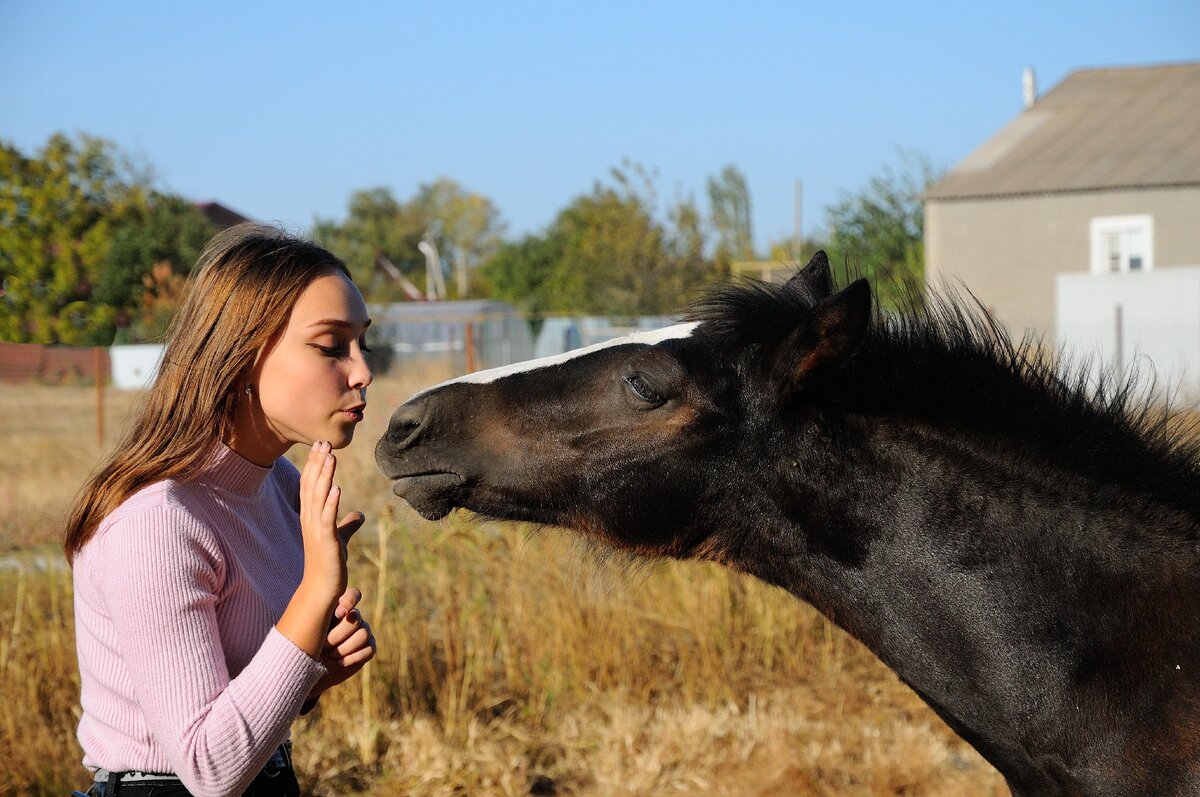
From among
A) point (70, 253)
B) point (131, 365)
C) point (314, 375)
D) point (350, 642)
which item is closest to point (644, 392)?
point (314, 375)

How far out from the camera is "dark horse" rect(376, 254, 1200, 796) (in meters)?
2.33

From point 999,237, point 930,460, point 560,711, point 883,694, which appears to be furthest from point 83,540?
point 999,237

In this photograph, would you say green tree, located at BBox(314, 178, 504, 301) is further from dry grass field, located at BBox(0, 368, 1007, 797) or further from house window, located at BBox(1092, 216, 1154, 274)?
dry grass field, located at BBox(0, 368, 1007, 797)

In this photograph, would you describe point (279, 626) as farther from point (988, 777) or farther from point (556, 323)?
point (556, 323)

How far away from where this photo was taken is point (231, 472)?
7.49 feet

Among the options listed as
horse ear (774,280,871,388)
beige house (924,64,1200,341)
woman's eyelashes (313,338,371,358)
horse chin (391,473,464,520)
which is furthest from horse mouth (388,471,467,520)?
beige house (924,64,1200,341)

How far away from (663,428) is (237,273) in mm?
1015

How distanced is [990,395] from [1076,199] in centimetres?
2521

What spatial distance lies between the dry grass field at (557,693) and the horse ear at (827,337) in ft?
7.10

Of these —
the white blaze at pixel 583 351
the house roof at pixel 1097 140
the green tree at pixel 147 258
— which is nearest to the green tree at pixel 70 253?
the green tree at pixel 147 258

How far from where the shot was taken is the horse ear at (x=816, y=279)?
9.44ft

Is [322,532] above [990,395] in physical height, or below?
below

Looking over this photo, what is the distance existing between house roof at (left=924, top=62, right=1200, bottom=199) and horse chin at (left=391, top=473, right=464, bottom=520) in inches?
991

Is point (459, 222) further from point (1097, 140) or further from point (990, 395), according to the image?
point (990, 395)
